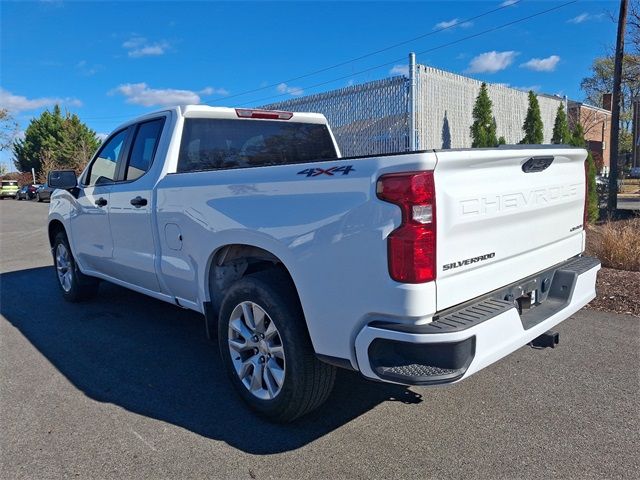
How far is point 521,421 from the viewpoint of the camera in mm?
3115

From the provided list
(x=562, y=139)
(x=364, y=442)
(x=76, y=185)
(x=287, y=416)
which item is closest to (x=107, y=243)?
(x=76, y=185)

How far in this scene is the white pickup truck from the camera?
2381mm

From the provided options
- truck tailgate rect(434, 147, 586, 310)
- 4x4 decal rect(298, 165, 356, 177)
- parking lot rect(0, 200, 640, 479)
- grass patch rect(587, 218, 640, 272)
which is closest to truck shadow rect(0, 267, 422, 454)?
parking lot rect(0, 200, 640, 479)

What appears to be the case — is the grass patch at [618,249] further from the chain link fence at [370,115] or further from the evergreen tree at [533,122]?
the evergreen tree at [533,122]

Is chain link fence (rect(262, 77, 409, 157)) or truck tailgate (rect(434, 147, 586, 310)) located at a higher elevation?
chain link fence (rect(262, 77, 409, 157))

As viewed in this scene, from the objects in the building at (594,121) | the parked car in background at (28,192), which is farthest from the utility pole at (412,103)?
the parked car in background at (28,192)

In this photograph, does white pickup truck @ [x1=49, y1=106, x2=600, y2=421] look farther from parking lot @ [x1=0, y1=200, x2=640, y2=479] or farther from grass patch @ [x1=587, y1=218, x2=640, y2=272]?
grass patch @ [x1=587, y1=218, x2=640, y2=272]

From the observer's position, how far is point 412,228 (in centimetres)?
235

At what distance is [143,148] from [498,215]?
3289 mm

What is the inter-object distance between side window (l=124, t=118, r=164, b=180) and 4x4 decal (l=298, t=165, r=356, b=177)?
6.85 feet

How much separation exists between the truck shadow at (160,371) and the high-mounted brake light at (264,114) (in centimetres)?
218

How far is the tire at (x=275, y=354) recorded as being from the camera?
292cm

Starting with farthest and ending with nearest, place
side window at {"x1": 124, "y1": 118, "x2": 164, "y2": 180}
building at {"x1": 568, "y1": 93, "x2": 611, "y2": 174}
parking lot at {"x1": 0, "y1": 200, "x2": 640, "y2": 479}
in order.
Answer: building at {"x1": 568, "y1": 93, "x2": 611, "y2": 174}
side window at {"x1": 124, "y1": 118, "x2": 164, "y2": 180}
parking lot at {"x1": 0, "y1": 200, "x2": 640, "y2": 479}

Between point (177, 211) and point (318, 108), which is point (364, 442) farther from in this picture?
point (318, 108)
